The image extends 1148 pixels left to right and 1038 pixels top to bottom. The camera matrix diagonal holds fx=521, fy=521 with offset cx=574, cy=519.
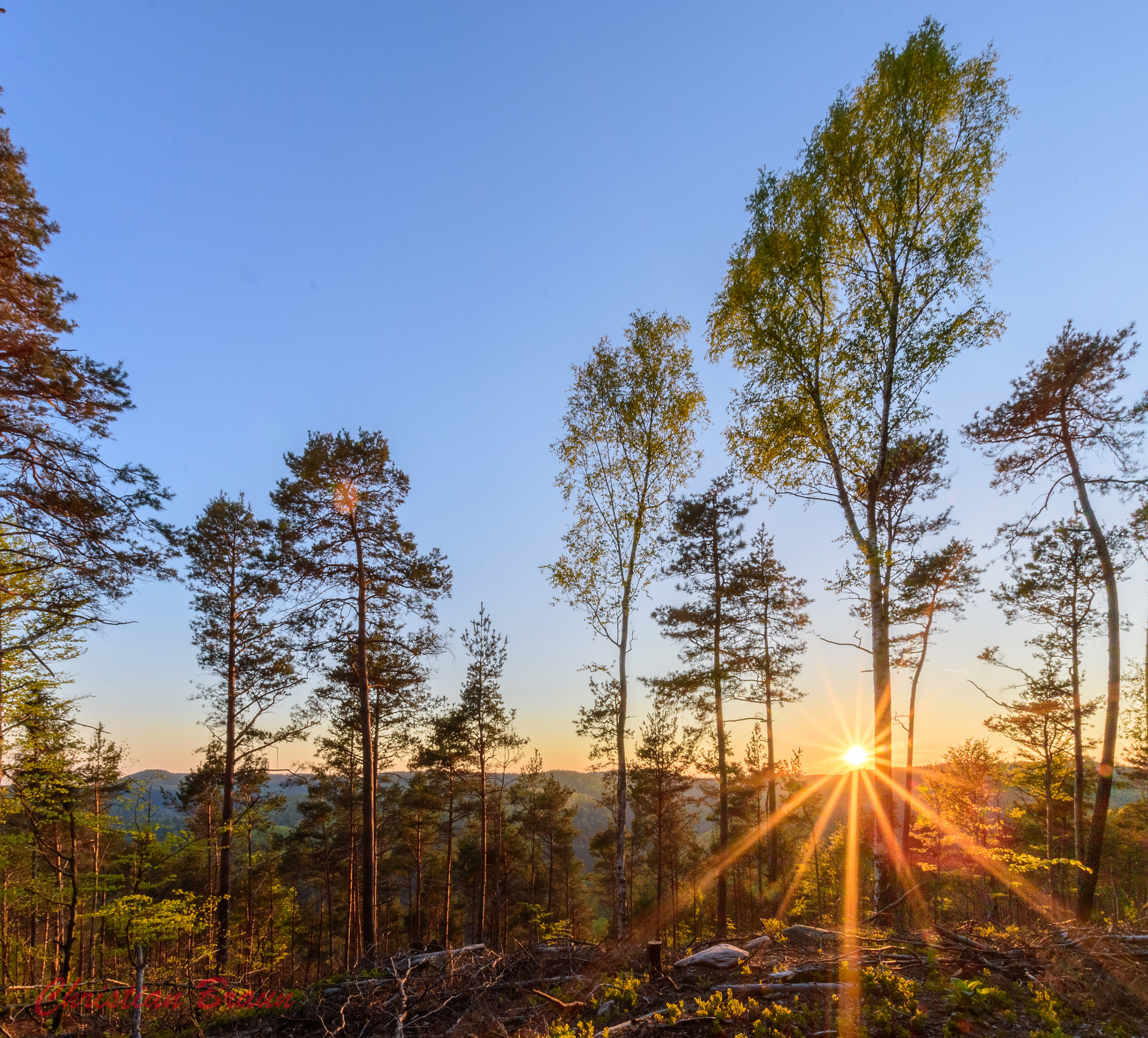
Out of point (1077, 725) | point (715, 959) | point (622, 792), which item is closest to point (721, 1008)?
point (715, 959)

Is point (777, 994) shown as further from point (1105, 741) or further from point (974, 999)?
point (1105, 741)

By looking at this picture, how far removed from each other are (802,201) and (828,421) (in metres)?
4.21

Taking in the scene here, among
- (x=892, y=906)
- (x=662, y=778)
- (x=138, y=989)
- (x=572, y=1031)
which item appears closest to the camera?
(x=138, y=989)

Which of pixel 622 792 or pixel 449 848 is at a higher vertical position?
pixel 622 792

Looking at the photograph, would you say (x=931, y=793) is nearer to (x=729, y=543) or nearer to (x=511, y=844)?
(x=729, y=543)

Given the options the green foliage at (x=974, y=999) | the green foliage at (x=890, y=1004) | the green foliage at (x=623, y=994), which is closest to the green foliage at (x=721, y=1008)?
the green foliage at (x=623, y=994)

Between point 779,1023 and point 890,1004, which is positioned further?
point 890,1004

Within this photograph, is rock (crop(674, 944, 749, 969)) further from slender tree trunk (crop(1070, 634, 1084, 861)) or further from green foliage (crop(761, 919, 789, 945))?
slender tree trunk (crop(1070, 634, 1084, 861))

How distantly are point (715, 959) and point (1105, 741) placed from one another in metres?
9.55

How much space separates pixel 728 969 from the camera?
238 inches

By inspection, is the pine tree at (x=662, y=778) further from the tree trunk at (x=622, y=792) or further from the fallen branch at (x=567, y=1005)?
the fallen branch at (x=567, y=1005)

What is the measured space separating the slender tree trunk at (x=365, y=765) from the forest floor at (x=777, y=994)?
179 inches

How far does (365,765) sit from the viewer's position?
44.3ft

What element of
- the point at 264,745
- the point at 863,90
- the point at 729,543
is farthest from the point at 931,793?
the point at 264,745
